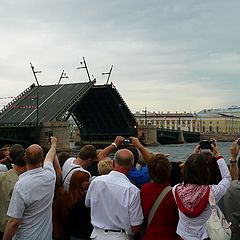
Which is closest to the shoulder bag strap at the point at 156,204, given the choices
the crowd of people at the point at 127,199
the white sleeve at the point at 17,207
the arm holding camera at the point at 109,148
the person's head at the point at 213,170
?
the crowd of people at the point at 127,199

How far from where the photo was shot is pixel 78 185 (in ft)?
13.9

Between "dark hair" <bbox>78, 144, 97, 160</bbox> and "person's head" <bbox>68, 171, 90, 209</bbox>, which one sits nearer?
"person's head" <bbox>68, 171, 90, 209</bbox>

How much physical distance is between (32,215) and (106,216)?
0.58 metres

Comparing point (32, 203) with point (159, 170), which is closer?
point (159, 170)

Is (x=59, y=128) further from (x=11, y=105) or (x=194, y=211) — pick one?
(x=194, y=211)

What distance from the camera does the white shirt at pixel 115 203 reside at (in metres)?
3.72

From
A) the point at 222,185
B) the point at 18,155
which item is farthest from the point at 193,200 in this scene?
the point at 18,155

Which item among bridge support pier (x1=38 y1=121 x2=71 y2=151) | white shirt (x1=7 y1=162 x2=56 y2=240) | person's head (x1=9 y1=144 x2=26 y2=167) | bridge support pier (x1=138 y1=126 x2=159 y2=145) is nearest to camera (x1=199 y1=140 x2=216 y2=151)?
white shirt (x1=7 y1=162 x2=56 y2=240)

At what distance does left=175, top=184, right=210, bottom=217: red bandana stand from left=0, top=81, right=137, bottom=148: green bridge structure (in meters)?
41.4

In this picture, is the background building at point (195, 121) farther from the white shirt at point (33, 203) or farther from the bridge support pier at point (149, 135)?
the white shirt at point (33, 203)

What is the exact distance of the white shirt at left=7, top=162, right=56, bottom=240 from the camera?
3816 millimetres

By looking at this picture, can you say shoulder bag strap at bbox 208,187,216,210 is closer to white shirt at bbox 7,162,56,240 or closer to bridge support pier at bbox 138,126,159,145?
white shirt at bbox 7,162,56,240

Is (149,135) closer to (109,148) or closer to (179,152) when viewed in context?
(179,152)

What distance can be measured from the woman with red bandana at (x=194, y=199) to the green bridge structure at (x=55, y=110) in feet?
136
